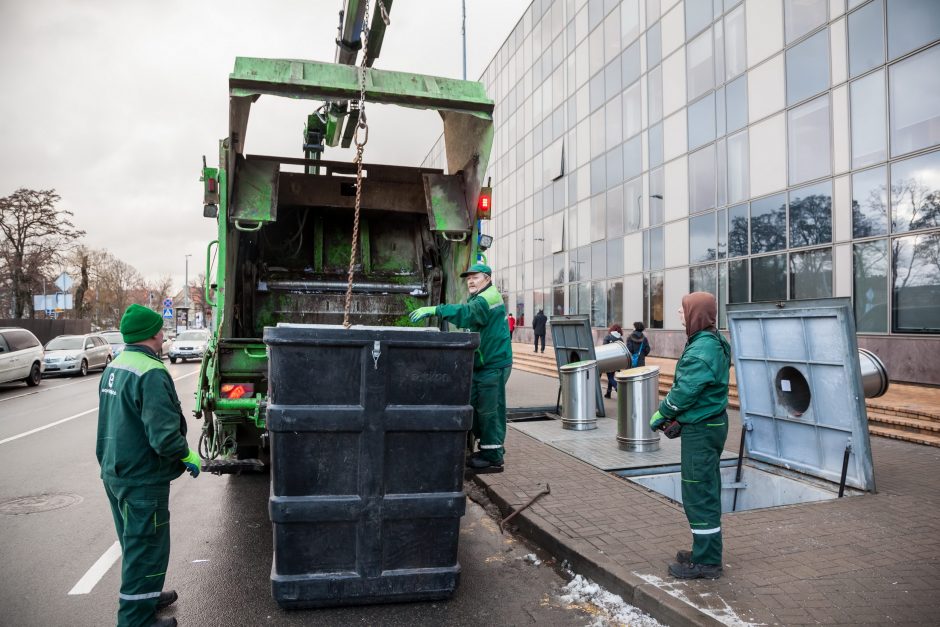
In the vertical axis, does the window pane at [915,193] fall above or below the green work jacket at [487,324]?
above

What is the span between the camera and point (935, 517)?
4473mm

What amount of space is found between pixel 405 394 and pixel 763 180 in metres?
12.9

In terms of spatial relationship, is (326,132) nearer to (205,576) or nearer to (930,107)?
(205,576)

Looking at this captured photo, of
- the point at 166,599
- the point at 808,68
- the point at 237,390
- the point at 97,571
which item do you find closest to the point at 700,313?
the point at 237,390

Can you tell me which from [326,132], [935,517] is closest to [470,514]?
[935,517]

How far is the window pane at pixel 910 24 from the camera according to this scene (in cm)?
977

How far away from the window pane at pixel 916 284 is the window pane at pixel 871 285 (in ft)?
0.67

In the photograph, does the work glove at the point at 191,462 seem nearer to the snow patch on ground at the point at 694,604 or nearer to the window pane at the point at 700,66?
the snow patch on ground at the point at 694,604

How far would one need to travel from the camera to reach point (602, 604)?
3.41 metres

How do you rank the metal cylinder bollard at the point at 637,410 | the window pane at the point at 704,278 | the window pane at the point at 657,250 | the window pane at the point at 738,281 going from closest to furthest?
the metal cylinder bollard at the point at 637,410
the window pane at the point at 738,281
the window pane at the point at 704,278
the window pane at the point at 657,250

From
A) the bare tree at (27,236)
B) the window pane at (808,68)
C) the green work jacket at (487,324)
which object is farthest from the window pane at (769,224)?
the bare tree at (27,236)

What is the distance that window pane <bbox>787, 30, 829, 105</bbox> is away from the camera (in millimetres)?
11945

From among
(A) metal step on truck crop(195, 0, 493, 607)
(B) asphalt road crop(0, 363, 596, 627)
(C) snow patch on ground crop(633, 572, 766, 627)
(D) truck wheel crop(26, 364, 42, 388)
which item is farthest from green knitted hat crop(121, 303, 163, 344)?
(D) truck wheel crop(26, 364, 42, 388)

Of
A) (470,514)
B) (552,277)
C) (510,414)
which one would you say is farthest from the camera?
(552,277)
